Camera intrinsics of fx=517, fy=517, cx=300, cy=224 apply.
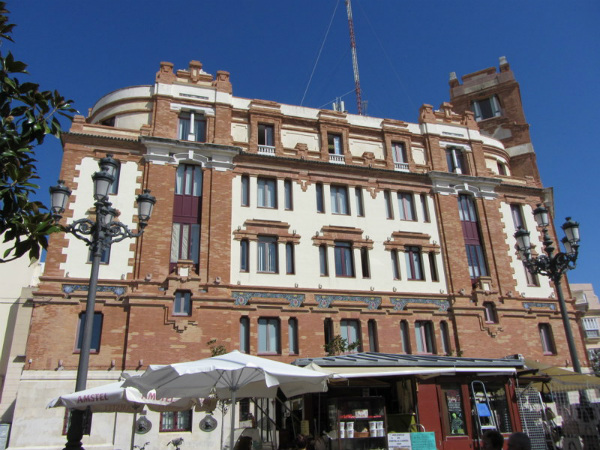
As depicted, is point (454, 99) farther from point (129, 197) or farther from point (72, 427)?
point (72, 427)

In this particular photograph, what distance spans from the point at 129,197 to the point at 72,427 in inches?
567

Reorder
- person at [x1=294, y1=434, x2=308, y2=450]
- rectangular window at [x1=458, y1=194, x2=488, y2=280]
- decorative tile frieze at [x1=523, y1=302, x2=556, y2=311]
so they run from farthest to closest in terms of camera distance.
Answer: rectangular window at [x1=458, y1=194, x2=488, y2=280]
decorative tile frieze at [x1=523, y1=302, x2=556, y2=311]
person at [x1=294, y1=434, x2=308, y2=450]

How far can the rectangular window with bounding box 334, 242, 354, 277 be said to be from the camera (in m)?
25.0

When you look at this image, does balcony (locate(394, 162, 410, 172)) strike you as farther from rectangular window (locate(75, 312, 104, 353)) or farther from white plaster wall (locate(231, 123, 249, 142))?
rectangular window (locate(75, 312, 104, 353))

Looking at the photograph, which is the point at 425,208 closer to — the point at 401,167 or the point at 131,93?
the point at 401,167

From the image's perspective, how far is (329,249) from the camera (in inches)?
982

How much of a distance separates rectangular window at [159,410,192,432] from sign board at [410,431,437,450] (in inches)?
420

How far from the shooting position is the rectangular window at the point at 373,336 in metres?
24.0

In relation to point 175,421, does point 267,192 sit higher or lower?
higher

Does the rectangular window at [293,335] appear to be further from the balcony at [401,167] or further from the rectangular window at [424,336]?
the balcony at [401,167]

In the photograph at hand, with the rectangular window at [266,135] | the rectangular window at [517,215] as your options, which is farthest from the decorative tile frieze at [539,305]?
the rectangular window at [266,135]

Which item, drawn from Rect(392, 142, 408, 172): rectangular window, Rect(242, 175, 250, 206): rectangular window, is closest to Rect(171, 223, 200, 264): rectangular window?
Rect(242, 175, 250, 206): rectangular window

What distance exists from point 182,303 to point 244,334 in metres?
2.98

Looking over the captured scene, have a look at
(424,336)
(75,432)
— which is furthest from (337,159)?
(75,432)
